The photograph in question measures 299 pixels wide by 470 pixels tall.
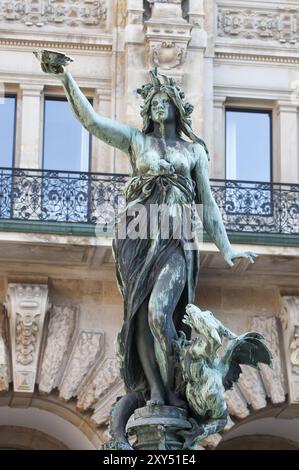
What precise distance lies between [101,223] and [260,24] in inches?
170

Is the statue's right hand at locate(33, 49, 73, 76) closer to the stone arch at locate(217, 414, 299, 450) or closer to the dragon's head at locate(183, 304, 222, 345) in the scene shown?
the dragon's head at locate(183, 304, 222, 345)

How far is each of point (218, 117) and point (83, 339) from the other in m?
3.87

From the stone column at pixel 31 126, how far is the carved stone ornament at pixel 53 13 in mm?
977

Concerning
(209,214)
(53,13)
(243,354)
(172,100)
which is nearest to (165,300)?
(243,354)

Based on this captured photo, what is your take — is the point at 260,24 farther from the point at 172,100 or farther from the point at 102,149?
the point at 172,100

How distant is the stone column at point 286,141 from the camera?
18.5m

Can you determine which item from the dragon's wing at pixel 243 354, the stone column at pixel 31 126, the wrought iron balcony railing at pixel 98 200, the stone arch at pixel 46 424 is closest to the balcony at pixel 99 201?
the wrought iron balcony railing at pixel 98 200

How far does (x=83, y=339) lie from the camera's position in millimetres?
16828

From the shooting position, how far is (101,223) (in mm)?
16672

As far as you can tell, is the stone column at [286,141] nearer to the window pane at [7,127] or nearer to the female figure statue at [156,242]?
the window pane at [7,127]

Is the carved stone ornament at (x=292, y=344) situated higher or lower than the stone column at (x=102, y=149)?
lower

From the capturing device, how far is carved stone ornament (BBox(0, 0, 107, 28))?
18.7 m

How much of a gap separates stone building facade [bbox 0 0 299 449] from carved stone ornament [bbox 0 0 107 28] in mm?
20

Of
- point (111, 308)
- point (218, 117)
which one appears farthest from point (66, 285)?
point (218, 117)
